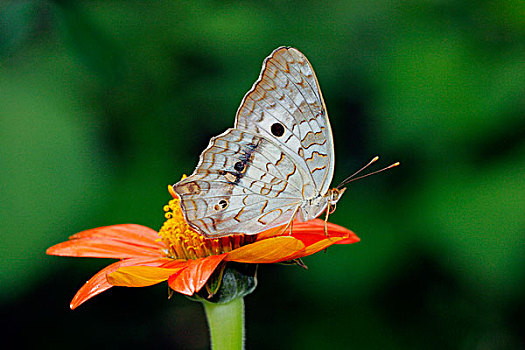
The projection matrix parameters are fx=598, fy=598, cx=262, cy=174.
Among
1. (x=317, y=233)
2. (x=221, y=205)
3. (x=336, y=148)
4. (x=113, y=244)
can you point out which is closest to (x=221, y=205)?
(x=221, y=205)

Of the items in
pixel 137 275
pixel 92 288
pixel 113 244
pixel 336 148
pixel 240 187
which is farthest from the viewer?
pixel 336 148

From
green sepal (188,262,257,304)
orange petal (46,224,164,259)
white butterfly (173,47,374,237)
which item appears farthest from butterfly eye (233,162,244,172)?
orange petal (46,224,164,259)

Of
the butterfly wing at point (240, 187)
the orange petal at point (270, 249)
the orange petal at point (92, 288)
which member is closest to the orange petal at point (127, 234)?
the orange petal at point (92, 288)

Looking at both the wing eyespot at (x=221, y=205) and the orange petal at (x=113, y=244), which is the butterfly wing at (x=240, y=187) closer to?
the wing eyespot at (x=221, y=205)

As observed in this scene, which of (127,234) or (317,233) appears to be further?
(127,234)

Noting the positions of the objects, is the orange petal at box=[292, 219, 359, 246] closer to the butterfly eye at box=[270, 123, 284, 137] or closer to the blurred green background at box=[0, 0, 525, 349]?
the butterfly eye at box=[270, 123, 284, 137]

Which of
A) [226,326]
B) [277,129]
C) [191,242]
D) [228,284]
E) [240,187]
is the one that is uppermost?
[277,129]

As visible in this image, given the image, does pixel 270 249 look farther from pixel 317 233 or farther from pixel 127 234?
pixel 127 234
